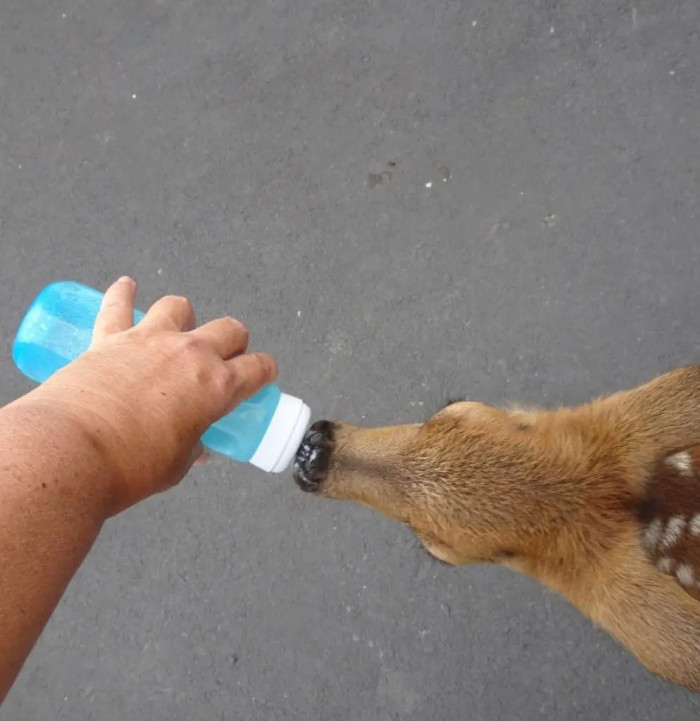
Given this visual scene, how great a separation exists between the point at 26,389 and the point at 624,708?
301 centimetres

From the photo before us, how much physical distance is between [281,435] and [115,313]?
21.5 inches

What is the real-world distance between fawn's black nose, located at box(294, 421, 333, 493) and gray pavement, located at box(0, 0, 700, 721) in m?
1.11

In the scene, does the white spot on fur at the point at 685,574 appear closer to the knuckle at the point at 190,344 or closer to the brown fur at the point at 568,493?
the brown fur at the point at 568,493

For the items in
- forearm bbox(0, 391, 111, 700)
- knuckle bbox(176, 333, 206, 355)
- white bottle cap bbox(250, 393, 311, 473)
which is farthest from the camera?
white bottle cap bbox(250, 393, 311, 473)

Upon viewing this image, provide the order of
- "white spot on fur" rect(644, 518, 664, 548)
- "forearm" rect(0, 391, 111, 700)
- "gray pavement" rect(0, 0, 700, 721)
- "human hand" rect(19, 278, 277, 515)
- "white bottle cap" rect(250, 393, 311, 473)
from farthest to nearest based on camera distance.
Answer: "gray pavement" rect(0, 0, 700, 721)
"white spot on fur" rect(644, 518, 664, 548)
"white bottle cap" rect(250, 393, 311, 473)
"human hand" rect(19, 278, 277, 515)
"forearm" rect(0, 391, 111, 700)

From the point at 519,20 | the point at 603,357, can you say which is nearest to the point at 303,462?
the point at 603,357

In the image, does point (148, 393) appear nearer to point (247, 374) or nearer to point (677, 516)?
point (247, 374)

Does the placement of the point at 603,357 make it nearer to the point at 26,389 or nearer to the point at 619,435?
the point at 619,435

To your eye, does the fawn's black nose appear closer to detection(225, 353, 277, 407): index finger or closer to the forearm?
detection(225, 353, 277, 407): index finger

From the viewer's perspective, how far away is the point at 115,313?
177 centimetres

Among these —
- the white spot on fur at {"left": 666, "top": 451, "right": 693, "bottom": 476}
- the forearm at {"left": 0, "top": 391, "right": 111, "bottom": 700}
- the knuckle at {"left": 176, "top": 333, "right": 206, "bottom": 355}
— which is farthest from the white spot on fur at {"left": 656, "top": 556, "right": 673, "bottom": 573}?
the forearm at {"left": 0, "top": 391, "right": 111, "bottom": 700}

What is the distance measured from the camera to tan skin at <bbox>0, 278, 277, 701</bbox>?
4.29ft

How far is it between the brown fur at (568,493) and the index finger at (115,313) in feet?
2.49

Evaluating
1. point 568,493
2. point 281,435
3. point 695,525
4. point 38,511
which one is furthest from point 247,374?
point 695,525
